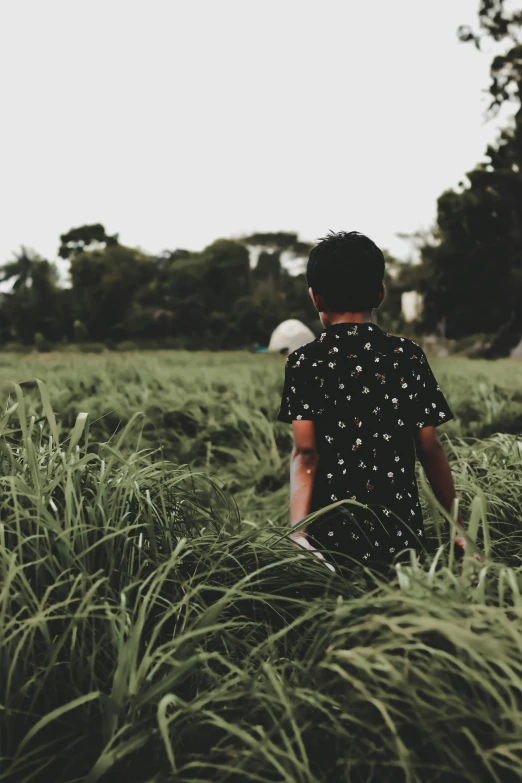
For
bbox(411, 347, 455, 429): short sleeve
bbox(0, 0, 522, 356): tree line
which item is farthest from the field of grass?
bbox(0, 0, 522, 356): tree line

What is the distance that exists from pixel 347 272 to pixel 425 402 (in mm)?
406

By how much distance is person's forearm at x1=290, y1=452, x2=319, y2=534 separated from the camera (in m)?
2.24

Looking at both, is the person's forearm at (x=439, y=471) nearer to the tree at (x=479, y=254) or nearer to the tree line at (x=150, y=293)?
the tree at (x=479, y=254)

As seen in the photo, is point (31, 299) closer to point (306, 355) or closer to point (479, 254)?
point (479, 254)

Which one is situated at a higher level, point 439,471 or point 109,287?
point 109,287

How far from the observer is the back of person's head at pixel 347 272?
228 cm

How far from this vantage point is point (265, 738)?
1.46 meters

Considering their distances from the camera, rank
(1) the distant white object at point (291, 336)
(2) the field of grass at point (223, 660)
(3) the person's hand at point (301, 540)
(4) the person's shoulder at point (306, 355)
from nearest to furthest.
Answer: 1. (2) the field of grass at point (223, 660)
2. (3) the person's hand at point (301, 540)
3. (4) the person's shoulder at point (306, 355)
4. (1) the distant white object at point (291, 336)

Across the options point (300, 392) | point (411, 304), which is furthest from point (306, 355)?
point (411, 304)

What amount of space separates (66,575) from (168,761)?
0.52 metres

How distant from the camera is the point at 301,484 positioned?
7.45 feet

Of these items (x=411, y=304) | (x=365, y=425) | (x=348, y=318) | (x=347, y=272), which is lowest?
(x=365, y=425)

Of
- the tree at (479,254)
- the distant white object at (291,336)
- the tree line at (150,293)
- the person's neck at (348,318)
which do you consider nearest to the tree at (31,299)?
the tree line at (150,293)

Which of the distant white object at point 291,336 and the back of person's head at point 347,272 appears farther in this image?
the distant white object at point 291,336
